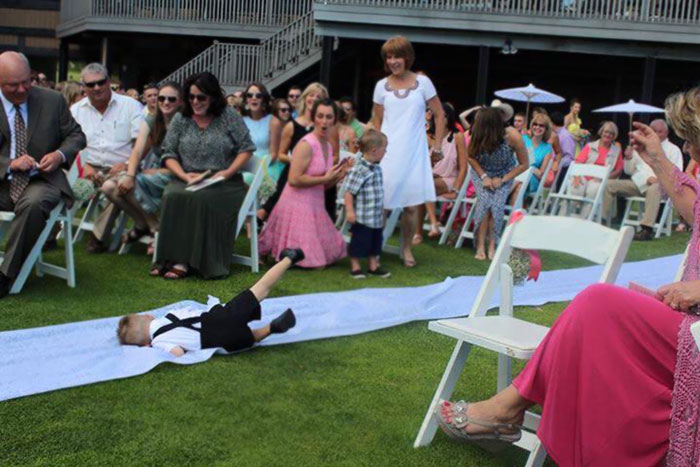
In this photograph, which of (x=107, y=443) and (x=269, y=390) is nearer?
(x=107, y=443)

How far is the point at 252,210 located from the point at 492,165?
2.77 m

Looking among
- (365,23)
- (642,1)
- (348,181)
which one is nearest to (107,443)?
(348,181)

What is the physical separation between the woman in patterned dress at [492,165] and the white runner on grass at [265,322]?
46.8 inches

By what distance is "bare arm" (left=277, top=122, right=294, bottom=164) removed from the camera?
8.59 meters

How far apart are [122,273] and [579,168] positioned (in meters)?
6.74

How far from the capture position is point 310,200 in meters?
7.62

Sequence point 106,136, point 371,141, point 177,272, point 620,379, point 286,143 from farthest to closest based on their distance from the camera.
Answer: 1. point 286,143
2. point 106,136
3. point 371,141
4. point 177,272
5. point 620,379

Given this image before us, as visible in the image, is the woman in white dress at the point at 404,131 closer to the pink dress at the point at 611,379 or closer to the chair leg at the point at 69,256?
the chair leg at the point at 69,256

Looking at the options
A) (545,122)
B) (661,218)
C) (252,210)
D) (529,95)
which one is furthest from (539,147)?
(252,210)

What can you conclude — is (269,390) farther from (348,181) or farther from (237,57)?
(237,57)

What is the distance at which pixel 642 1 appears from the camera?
59.9 feet

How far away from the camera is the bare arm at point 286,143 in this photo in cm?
859

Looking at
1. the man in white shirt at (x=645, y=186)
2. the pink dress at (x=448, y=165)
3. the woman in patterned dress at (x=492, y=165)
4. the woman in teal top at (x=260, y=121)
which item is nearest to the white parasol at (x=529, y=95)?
the man in white shirt at (x=645, y=186)

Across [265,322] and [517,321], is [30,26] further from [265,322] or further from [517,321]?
[517,321]
